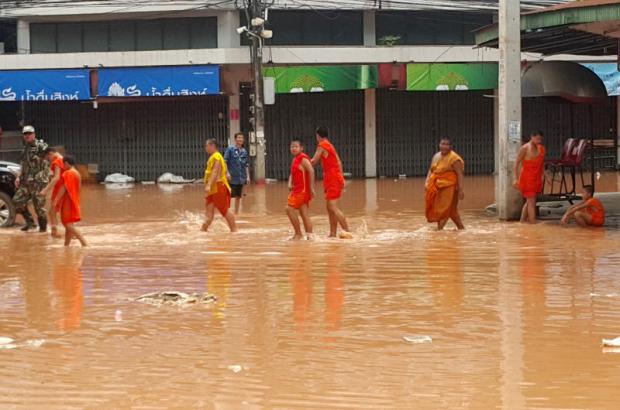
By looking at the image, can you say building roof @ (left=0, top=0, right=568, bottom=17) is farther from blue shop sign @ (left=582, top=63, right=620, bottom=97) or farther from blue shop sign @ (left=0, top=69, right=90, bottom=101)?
blue shop sign @ (left=582, top=63, right=620, bottom=97)

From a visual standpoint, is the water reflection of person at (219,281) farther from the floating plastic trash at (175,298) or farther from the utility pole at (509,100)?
the utility pole at (509,100)

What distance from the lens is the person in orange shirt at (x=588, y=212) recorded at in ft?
55.9

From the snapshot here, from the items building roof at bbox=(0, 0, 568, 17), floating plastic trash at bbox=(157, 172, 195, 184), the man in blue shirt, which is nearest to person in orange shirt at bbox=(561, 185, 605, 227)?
the man in blue shirt

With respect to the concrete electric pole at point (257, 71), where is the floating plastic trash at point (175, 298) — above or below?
below

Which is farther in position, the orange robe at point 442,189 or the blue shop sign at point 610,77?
the blue shop sign at point 610,77

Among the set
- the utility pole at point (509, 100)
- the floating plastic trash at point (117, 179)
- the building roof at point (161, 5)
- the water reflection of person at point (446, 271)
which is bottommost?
the water reflection of person at point (446, 271)

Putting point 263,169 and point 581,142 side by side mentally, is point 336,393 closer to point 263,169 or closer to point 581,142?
point 581,142

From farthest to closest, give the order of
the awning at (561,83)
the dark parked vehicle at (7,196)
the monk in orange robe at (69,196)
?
the awning at (561,83) → the dark parked vehicle at (7,196) → the monk in orange robe at (69,196)

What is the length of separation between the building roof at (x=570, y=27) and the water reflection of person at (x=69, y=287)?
7888mm

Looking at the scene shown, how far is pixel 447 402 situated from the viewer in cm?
686

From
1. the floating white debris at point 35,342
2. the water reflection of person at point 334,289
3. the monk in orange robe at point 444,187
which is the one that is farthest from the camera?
the monk in orange robe at point 444,187

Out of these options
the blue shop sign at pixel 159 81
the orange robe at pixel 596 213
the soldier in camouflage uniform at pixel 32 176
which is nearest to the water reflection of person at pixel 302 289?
the orange robe at pixel 596 213

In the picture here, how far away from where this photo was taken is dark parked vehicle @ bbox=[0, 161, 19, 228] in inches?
724

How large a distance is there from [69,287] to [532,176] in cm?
832
